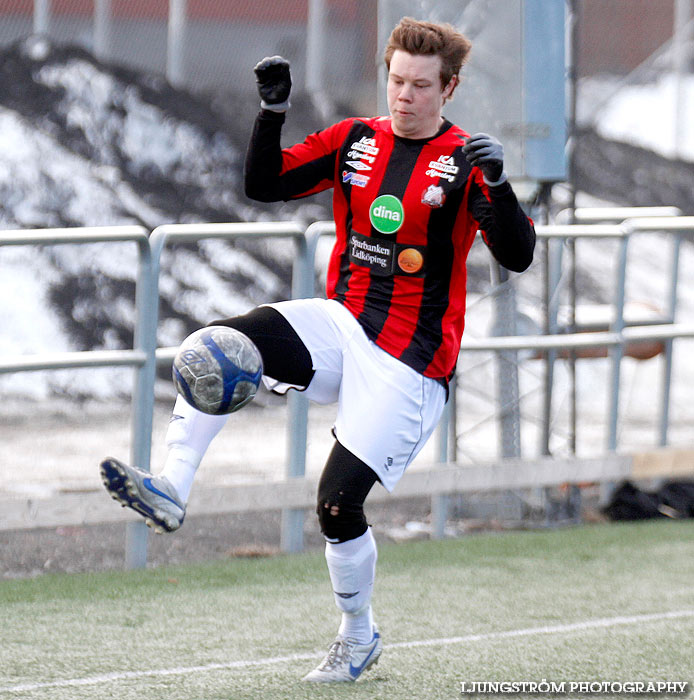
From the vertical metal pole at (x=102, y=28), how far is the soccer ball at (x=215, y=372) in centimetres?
1312

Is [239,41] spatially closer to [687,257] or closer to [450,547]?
[687,257]

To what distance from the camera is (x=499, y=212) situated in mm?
4418

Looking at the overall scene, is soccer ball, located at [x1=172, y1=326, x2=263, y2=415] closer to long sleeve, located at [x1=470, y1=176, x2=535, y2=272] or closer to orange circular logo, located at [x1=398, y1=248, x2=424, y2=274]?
orange circular logo, located at [x1=398, y1=248, x2=424, y2=274]

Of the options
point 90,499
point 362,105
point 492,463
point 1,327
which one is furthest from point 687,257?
point 90,499

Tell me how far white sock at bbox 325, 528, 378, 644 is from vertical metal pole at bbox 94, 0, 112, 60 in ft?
42.4

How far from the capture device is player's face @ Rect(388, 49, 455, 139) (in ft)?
15.2

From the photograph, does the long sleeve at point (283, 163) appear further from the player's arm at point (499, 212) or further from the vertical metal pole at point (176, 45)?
the vertical metal pole at point (176, 45)

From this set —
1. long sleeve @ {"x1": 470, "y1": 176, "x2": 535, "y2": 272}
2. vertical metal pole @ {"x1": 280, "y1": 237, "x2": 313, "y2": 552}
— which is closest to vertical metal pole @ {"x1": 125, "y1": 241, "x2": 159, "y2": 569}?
vertical metal pole @ {"x1": 280, "y1": 237, "x2": 313, "y2": 552}

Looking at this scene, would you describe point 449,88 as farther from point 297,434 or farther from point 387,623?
point 297,434

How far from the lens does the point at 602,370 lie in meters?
13.8

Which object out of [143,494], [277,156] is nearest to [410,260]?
[277,156]

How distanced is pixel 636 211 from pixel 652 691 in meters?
4.83

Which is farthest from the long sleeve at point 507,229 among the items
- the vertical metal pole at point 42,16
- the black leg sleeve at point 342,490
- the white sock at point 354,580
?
the vertical metal pole at point 42,16

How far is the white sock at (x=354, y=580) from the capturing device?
4.78 metres
